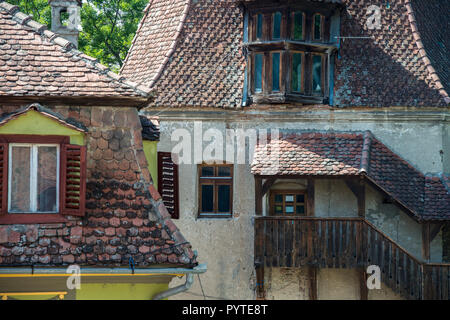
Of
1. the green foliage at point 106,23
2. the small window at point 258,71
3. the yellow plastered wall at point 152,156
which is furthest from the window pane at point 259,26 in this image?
the green foliage at point 106,23

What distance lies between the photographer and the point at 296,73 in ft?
77.9

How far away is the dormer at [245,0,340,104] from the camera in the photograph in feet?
77.6

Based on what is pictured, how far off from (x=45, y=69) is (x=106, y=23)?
2199 cm

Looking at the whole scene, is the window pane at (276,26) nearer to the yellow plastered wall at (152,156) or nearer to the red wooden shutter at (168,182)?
the red wooden shutter at (168,182)

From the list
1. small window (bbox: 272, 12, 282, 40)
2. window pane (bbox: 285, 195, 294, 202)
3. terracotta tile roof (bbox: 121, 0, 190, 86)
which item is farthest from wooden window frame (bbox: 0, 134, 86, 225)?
window pane (bbox: 285, 195, 294, 202)

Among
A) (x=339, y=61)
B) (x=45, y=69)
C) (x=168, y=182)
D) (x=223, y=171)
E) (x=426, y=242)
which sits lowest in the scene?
(x=426, y=242)

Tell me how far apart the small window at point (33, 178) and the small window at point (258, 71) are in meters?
10.4

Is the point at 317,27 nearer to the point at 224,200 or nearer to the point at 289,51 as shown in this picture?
the point at 289,51

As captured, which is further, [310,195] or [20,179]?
[310,195]

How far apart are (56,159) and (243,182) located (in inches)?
409

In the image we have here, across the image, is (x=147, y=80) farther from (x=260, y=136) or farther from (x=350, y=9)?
(x=350, y=9)

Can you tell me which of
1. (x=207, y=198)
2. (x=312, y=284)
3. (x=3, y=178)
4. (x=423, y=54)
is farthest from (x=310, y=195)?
(x=3, y=178)

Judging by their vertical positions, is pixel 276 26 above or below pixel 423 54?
above

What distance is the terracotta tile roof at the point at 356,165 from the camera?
2262 cm
